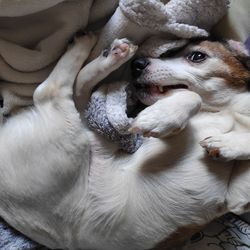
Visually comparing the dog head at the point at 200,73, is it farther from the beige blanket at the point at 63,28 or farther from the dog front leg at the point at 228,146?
the dog front leg at the point at 228,146

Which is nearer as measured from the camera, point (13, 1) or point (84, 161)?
point (13, 1)

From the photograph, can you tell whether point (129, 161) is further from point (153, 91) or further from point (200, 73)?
point (200, 73)

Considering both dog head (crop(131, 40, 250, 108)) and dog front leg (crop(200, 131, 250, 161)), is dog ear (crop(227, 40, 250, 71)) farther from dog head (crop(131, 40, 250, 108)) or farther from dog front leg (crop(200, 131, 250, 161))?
dog front leg (crop(200, 131, 250, 161))

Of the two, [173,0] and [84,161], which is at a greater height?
[173,0]

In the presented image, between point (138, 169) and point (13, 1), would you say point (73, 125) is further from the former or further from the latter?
point (13, 1)

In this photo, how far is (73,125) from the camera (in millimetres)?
1558

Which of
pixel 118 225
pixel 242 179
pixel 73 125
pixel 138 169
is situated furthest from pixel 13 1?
pixel 242 179

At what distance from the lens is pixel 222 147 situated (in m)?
1.47

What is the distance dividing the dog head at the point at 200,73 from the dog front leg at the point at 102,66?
4.7 inches

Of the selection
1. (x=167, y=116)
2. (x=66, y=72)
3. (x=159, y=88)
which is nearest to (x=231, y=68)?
(x=159, y=88)

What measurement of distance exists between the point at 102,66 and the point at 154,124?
0.30 m

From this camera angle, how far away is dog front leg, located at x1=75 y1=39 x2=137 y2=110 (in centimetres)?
152

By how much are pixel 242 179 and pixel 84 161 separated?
587 millimetres

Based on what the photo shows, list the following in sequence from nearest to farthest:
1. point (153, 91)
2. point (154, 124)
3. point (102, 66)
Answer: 1. point (154, 124)
2. point (102, 66)
3. point (153, 91)
